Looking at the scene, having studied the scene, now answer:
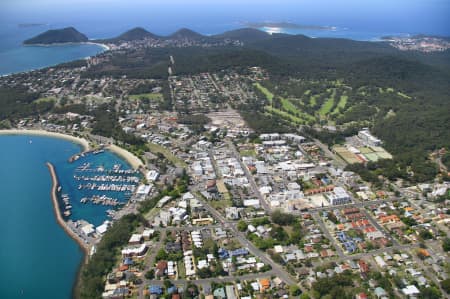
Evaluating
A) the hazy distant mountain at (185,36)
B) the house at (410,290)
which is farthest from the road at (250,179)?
the hazy distant mountain at (185,36)

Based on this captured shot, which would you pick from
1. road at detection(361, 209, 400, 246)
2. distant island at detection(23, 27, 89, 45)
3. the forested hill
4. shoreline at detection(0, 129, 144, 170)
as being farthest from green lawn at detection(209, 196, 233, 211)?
distant island at detection(23, 27, 89, 45)

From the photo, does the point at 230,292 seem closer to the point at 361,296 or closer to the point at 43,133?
the point at 361,296

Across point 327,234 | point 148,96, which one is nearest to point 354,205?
point 327,234

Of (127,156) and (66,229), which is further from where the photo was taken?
(127,156)

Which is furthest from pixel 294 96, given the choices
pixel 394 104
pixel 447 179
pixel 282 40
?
pixel 282 40

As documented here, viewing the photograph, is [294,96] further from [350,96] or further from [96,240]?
[96,240]
